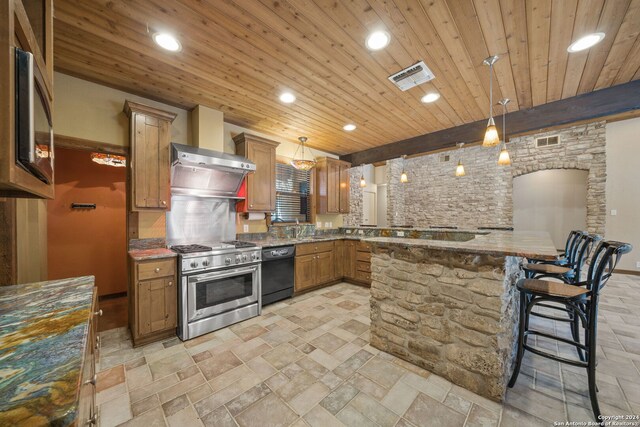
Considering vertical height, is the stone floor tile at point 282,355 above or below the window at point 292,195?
below

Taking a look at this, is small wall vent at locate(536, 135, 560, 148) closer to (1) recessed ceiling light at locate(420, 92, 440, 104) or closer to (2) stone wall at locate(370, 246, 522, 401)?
(1) recessed ceiling light at locate(420, 92, 440, 104)

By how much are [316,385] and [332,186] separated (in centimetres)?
366

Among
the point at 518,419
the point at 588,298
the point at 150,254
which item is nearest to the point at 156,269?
the point at 150,254

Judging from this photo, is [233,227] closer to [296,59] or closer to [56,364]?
[296,59]

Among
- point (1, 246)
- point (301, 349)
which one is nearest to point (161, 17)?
point (1, 246)

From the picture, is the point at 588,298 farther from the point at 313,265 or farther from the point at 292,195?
the point at 292,195

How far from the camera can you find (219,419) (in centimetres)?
159

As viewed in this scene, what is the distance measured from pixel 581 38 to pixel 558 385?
2.86 metres

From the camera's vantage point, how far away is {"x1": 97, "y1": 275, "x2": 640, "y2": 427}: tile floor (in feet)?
5.21

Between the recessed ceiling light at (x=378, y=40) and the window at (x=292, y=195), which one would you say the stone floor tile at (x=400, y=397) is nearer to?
the recessed ceiling light at (x=378, y=40)

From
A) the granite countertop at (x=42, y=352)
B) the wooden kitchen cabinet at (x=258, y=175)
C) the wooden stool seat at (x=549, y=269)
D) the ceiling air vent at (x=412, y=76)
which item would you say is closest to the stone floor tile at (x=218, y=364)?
the granite countertop at (x=42, y=352)

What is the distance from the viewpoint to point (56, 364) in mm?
670

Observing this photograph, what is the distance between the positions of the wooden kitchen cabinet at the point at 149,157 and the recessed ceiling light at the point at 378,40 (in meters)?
2.32

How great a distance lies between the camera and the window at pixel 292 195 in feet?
14.6
